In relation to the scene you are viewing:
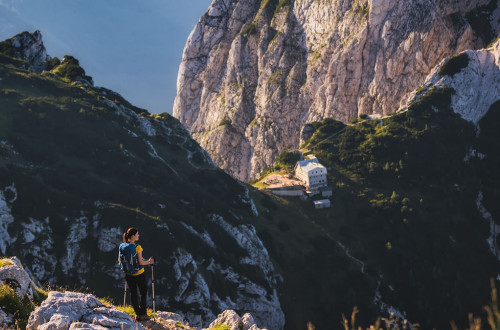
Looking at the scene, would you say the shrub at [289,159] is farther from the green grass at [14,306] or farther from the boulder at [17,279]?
the green grass at [14,306]

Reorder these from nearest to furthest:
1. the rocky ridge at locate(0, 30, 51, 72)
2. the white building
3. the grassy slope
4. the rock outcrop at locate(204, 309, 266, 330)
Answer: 1. the rock outcrop at locate(204, 309, 266, 330)
2. the grassy slope
3. the white building
4. the rocky ridge at locate(0, 30, 51, 72)

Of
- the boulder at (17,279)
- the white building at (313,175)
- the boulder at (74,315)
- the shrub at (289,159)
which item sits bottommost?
the boulder at (74,315)

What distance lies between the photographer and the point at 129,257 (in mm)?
16609

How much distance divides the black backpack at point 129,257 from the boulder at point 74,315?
1.69 metres

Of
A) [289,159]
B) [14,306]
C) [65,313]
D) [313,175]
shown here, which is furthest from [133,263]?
[289,159]

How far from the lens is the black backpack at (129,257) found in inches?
653

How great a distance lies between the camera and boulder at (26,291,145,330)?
529 inches

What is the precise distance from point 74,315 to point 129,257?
288 cm

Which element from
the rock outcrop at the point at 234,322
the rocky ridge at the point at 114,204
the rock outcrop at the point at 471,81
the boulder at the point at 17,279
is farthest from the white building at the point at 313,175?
the boulder at the point at 17,279

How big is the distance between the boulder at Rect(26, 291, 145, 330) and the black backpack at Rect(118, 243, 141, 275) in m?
1.69

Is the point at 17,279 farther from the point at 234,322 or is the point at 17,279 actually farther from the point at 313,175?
the point at 313,175

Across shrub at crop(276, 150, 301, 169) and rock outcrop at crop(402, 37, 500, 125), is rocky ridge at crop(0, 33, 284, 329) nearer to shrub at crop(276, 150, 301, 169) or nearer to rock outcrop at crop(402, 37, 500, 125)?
shrub at crop(276, 150, 301, 169)

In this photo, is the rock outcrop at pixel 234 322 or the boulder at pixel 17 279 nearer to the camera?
the boulder at pixel 17 279

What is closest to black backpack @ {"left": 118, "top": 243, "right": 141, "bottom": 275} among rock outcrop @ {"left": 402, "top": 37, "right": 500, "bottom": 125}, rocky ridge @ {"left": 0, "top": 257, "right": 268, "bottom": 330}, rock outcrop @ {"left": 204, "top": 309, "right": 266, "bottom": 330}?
rocky ridge @ {"left": 0, "top": 257, "right": 268, "bottom": 330}
